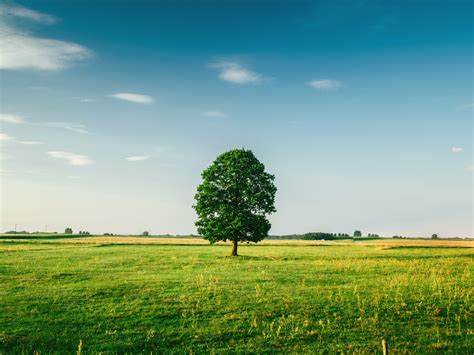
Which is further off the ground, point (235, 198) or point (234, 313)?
point (235, 198)

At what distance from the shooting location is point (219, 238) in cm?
5578

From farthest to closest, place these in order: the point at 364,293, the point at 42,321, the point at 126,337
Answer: the point at 364,293 < the point at 42,321 < the point at 126,337

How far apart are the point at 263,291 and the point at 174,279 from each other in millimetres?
9254

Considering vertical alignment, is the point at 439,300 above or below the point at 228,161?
below

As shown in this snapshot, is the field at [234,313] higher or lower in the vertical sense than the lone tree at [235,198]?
lower

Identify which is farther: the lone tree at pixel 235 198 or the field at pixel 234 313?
the lone tree at pixel 235 198

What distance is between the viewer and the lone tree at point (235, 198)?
55812mm

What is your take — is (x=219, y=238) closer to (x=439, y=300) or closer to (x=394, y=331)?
(x=439, y=300)

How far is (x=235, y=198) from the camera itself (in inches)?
2260

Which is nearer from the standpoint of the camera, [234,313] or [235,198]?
[234,313]

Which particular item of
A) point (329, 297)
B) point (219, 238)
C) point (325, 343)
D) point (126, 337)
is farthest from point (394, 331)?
point (219, 238)

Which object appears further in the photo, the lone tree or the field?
the lone tree

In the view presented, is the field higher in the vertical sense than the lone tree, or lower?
lower

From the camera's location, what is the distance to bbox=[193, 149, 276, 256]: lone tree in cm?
5581
